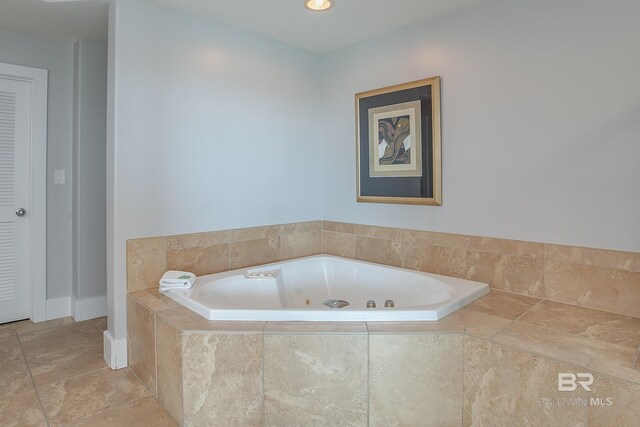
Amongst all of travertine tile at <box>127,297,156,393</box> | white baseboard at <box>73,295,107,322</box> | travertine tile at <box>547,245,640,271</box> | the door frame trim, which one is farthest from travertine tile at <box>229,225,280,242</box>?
travertine tile at <box>547,245,640,271</box>

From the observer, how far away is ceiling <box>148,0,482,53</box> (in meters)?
2.33

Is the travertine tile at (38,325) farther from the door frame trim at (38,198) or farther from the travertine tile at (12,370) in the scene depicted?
the travertine tile at (12,370)

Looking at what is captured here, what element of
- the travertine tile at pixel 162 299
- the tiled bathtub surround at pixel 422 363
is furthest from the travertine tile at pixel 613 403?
the travertine tile at pixel 162 299

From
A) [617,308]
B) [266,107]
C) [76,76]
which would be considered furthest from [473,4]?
[76,76]

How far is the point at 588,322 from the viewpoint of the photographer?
1771mm

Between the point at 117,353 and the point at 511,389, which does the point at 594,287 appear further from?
the point at 117,353

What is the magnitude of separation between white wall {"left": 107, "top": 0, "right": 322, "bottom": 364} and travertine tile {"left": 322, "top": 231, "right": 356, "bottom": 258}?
21 centimetres

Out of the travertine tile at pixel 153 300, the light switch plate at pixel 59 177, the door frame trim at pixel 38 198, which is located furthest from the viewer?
the light switch plate at pixel 59 177

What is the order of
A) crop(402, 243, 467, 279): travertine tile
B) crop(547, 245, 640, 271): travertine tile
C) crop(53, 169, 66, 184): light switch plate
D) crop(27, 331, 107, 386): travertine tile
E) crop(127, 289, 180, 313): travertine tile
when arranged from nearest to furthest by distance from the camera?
crop(547, 245, 640, 271): travertine tile < crop(127, 289, 180, 313): travertine tile < crop(27, 331, 107, 386): travertine tile < crop(402, 243, 467, 279): travertine tile < crop(53, 169, 66, 184): light switch plate

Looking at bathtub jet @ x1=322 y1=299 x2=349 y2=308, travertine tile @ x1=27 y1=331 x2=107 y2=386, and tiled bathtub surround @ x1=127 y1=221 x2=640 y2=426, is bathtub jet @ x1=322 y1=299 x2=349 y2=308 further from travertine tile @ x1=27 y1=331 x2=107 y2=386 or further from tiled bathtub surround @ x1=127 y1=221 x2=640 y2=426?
travertine tile @ x1=27 y1=331 x2=107 y2=386

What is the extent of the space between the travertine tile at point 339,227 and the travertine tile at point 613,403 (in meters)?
1.95

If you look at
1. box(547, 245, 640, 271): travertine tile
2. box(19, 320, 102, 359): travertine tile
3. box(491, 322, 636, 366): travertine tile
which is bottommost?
box(19, 320, 102, 359): travertine tile

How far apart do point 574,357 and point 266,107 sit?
2.43 meters

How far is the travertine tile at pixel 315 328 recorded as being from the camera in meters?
1.61
